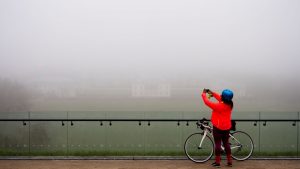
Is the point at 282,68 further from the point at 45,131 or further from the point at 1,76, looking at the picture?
the point at 1,76

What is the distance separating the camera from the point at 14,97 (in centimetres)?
770

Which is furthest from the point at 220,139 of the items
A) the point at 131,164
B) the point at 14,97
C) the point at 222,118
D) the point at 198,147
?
the point at 14,97

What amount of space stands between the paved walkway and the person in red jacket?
0.37m

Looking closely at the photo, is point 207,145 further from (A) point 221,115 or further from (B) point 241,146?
(A) point 221,115

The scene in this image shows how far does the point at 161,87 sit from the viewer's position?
782cm

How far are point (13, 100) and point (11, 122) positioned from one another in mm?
455

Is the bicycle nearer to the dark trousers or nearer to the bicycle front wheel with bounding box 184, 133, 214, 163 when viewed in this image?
the bicycle front wheel with bounding box 184, 133, 214, 163

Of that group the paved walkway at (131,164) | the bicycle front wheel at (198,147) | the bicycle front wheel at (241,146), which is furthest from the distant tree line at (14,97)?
the bicycle front wheel at (241,146)

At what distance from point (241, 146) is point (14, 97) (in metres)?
4.72

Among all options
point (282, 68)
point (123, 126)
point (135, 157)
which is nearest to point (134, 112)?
point (123, 126)

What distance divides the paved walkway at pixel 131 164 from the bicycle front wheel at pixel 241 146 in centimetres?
19

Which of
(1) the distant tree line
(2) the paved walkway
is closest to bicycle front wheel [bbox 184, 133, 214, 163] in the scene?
(2) the paved walkway

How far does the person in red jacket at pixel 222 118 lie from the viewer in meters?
6.51

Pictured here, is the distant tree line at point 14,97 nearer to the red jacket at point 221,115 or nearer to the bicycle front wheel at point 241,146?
the red jacket at point 221,115
